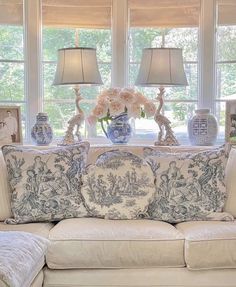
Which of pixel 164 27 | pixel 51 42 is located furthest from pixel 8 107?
pixel 164 27

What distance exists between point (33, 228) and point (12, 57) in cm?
168

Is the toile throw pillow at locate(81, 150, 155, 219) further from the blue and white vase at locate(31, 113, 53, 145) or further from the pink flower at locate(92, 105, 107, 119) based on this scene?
the blue and white vase at locate(31, 113, 53, 145)

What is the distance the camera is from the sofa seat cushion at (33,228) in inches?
104

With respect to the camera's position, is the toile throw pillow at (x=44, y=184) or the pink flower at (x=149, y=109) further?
the pink flower at (x=149, y=109)

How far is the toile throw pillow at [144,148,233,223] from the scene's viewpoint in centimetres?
288

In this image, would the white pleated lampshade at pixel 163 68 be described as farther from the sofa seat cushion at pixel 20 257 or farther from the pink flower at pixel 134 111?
the sofa seat cushion at pixel 20 257

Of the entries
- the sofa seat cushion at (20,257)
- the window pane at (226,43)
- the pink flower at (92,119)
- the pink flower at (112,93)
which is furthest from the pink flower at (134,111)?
the sofa seat cushion at (20,257)

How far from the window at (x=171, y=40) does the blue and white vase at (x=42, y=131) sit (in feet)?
2.45

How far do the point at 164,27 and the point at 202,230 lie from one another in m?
1.88

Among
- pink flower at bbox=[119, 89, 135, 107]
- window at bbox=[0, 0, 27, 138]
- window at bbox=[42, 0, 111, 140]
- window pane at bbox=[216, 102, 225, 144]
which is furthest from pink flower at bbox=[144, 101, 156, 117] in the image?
window at bbox=[0, 0, 27, 138]

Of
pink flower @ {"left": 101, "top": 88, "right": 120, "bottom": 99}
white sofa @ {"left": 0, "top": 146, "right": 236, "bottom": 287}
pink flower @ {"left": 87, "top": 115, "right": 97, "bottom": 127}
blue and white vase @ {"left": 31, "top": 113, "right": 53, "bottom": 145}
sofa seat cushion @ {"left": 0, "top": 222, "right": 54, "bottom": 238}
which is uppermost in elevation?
pink flower @ {"left": 101, "top": 88, "right": 120, "bottom": 99}

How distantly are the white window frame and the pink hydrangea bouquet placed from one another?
1.35ft

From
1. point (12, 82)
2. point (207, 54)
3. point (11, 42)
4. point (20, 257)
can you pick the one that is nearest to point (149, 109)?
point (207, 54)

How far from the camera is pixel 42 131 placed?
11.7 feet
